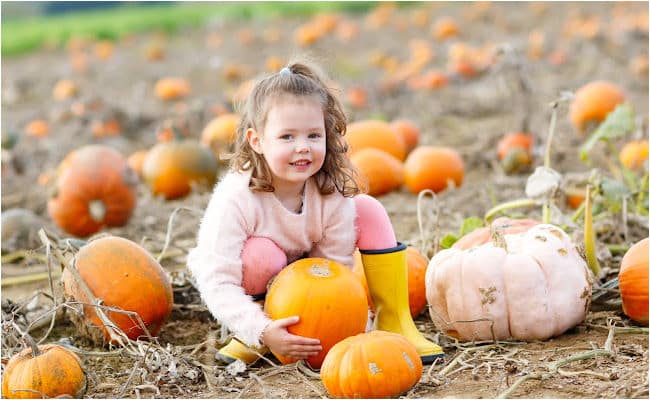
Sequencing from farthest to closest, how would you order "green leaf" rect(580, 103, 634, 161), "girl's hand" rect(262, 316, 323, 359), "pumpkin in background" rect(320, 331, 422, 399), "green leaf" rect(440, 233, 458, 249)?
1. "green leaf" rect(580, 103, 634, 161)
2. "green leaf" rect(440, 233, 458, 249)
3. "girl's hand" rect(262, 316, 323, 359)
4. "pumpkin in background" rect(320, 331, 422, 399)

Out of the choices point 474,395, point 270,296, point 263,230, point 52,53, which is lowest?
point 474,395

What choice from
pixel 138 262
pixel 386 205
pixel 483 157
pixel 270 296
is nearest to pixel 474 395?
pixel 270 296

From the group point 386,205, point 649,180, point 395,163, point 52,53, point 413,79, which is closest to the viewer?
point 649,180

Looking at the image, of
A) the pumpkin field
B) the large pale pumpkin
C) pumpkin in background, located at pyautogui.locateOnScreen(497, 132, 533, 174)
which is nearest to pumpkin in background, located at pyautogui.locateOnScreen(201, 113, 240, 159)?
the pumpkin field

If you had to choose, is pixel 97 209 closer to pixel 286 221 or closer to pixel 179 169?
pixel 179 169

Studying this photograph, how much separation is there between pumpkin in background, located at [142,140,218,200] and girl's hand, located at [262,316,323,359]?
3167 mm

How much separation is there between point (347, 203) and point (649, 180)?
6.05 feet

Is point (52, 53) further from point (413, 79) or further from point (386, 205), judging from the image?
point (386, 205)

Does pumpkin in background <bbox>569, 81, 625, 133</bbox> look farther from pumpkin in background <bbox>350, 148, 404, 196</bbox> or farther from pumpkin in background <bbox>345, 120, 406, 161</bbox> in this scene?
pumpkin in background <bbox>350, 148, 404, 196</bbox>

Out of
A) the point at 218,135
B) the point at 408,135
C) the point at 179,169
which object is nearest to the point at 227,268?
the point at 179,169

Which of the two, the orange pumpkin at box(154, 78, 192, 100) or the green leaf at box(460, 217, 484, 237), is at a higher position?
the orange pumpkin at box(154, 78, 192, 100)

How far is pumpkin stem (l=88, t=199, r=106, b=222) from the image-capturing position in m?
5.50

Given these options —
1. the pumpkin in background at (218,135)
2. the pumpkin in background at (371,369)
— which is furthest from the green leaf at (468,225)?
the pumpkin in background at (218,135)

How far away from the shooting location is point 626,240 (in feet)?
13.9
